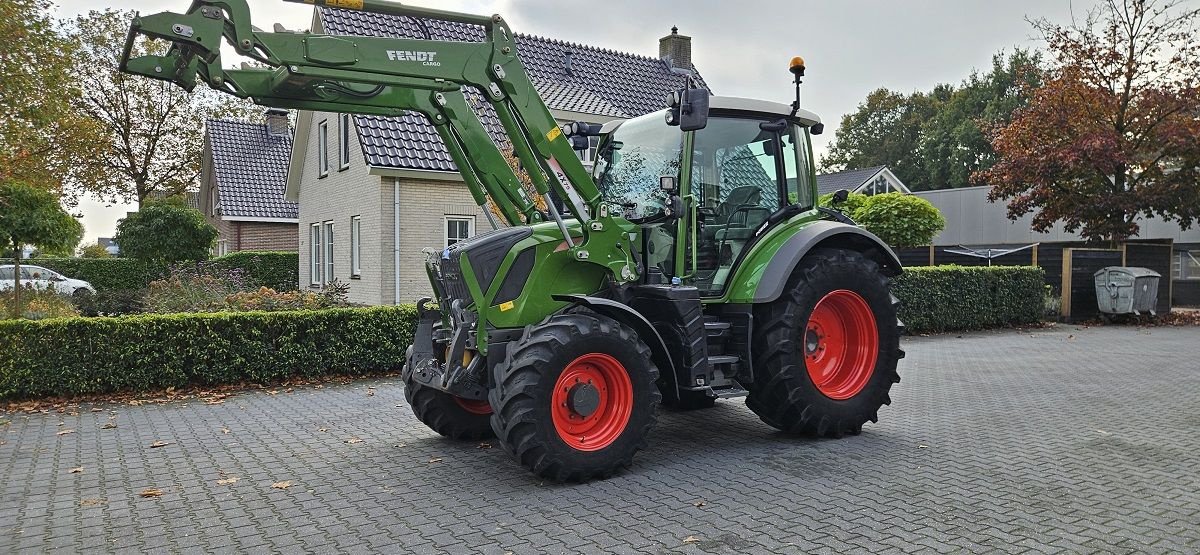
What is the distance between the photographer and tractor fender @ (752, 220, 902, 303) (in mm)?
5789

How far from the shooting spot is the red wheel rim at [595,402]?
16.6ft

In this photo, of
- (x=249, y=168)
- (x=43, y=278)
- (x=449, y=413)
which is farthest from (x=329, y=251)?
(x=449, y=413)

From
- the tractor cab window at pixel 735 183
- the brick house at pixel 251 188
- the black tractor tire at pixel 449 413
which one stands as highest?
the brick house at pixel 251 188

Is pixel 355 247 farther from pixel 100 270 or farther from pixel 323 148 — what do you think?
pixel 100 270

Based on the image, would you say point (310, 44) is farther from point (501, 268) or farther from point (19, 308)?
point (19, 308)

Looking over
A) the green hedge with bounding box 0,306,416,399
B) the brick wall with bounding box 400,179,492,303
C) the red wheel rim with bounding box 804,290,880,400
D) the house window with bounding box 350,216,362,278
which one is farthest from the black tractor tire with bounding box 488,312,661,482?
the house window with bounding box 350,216,362,278

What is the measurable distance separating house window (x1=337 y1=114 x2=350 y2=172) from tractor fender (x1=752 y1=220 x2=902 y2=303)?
13.9 metres

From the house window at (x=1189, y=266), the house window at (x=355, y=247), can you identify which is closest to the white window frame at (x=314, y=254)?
the house window at (x=355, y=247)

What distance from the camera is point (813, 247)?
6.30 m

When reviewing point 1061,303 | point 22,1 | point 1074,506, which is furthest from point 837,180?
point 1074,506

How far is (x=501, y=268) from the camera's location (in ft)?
17.4

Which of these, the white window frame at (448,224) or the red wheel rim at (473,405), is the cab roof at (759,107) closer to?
the red wheel rim at (473,405)

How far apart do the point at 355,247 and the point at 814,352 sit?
13890mm

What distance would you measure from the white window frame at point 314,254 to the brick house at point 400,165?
0.03 m
